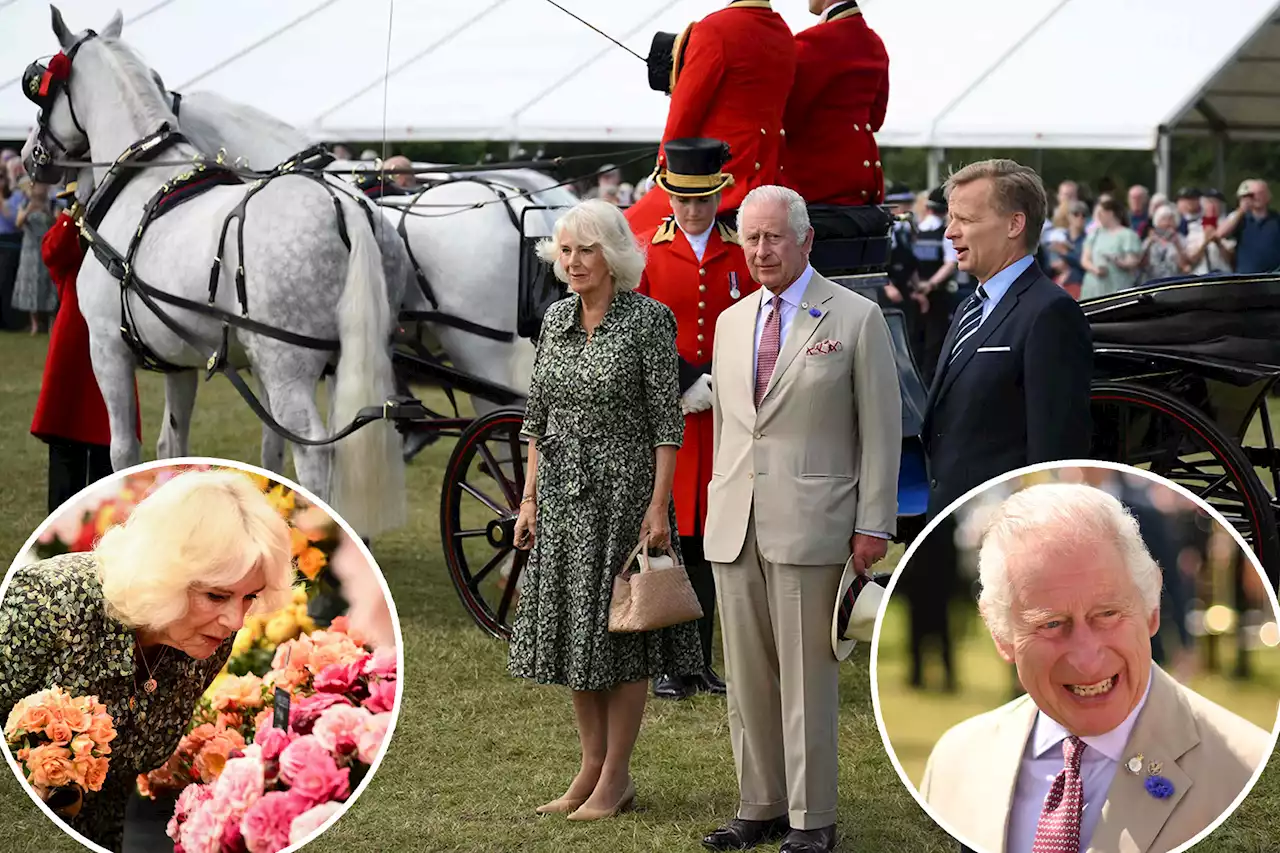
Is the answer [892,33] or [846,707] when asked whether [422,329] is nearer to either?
[846,707]

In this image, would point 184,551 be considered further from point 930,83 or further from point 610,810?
point 930,83

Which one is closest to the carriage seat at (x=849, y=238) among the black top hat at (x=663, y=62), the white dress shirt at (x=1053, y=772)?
the black top hat at (x=663, y=62)

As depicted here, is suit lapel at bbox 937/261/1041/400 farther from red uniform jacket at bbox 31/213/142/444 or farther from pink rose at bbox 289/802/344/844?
red uniform jacket at bbox 31/213/142/444

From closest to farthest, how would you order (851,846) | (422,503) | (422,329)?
1. (851,846)
2. (422,329)
3. (422,503)

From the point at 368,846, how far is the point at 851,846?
1.16 m

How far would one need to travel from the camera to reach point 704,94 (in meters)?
5.04

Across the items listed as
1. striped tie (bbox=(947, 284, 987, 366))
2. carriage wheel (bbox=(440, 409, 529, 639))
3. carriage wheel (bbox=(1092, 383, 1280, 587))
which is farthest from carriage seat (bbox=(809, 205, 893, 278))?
striped tie (bbox=(947, 284, 987, 366))

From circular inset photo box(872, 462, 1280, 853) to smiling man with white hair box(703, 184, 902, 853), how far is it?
102cm

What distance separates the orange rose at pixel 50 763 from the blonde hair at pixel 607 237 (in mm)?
1887

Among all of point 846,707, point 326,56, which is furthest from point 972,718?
point 326,56

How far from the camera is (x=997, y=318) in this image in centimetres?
337

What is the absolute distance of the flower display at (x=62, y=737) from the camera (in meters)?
2.44

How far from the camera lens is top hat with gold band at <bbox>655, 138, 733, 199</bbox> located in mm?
4590

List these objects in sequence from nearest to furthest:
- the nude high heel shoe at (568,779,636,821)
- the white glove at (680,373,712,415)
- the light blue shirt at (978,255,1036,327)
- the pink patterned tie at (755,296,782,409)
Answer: the light blue shirt at (978,255,1036,327) < the pink patterned tie at (755,296,782,409) < the nude high heel shoe at (568,779,636,821) < the white glove at (680,373,712,415)
